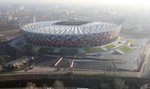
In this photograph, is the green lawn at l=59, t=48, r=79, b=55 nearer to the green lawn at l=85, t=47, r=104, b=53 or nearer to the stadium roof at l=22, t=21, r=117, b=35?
the green lawn at l=85, t=47, r=104, b=53

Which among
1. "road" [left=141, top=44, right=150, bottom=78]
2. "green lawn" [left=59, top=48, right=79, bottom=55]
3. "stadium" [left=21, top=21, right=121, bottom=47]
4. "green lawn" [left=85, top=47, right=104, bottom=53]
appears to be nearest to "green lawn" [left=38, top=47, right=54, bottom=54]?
"stadium" [left=21, top=21, right=121, bottom=47]

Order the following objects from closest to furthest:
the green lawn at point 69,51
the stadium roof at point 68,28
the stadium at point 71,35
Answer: the green lawn at point 69,51 → the stadium at point 71,35 → the stadium roof at point 68,28

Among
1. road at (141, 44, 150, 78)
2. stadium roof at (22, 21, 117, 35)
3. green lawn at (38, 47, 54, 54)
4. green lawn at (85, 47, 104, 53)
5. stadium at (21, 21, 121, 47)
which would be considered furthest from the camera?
stadium roof at (22, 21, 117, 35)

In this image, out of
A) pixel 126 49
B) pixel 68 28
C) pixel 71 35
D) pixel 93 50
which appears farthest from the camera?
pixel 68 28

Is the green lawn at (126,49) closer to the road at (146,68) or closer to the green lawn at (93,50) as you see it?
the road at (146,68)

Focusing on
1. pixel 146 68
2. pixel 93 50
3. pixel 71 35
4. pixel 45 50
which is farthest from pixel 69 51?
pixel 146 68

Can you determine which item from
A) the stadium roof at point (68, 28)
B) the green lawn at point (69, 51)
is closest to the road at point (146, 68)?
the stadium roof at point (68, 28)

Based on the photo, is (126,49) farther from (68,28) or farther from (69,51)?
(68,28)

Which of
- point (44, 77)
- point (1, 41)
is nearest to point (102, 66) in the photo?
point (44, 77)
